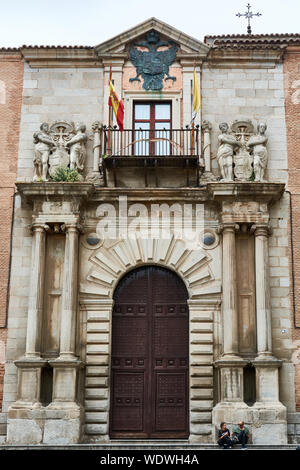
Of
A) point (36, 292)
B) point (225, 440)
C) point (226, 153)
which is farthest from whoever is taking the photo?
point (226, 153)

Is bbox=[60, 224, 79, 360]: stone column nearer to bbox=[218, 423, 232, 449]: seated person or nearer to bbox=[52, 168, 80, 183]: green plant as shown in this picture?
bbox=[52, 168, 80, 183]: green plant

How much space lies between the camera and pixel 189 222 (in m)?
18.2

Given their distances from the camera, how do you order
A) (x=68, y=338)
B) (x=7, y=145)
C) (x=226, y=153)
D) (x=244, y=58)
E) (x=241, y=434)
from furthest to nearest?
(x=244, y=58), (x=7, y=145), (x=226, y=153), (x=68, y=338), (x=241, y=434)

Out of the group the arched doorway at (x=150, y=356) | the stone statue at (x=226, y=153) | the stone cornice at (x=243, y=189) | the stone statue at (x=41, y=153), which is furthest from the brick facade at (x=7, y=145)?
the stone statue at (x=226, y=153)

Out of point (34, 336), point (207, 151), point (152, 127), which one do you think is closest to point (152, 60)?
point (152, 127)

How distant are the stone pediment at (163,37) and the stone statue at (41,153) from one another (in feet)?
9.31

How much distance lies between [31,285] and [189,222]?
4212mm

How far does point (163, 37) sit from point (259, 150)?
4220 millimetres

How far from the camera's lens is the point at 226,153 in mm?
18203

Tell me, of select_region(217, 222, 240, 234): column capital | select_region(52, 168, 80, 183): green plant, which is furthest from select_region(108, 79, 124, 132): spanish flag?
select_region(217, 222, 240, 234): column capital

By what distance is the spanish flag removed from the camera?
18250 millimetres

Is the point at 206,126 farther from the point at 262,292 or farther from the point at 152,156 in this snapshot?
the point at 262,292

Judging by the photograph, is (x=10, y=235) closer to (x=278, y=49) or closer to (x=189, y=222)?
(x=189, y=222)

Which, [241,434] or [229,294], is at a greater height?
[229,294]
